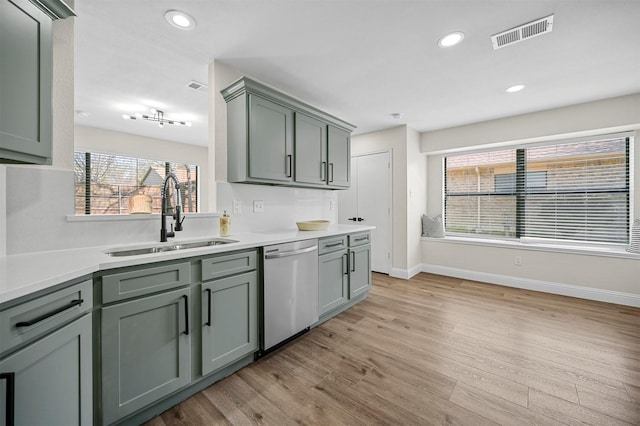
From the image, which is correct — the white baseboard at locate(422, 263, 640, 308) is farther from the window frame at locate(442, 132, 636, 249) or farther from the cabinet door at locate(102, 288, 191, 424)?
the cabinet door at locate(102, 288, 191, 424)

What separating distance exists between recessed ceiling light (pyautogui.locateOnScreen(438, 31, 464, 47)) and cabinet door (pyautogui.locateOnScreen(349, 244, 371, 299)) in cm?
211

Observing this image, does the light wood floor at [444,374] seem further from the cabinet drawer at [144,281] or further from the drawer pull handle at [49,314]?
the drawer pull handle at [49,314]

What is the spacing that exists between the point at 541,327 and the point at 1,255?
167 inches

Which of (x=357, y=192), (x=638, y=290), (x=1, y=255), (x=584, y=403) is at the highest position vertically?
(x=357, y=192)

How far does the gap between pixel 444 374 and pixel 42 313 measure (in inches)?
90.0

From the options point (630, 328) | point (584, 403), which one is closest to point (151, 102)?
point (584, 403)

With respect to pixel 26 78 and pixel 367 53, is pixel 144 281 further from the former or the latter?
pixel 367 53

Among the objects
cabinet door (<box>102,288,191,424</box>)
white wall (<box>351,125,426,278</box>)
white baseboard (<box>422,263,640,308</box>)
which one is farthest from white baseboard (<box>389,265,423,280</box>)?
cabinet door (<box>102,288,191,424</box>)

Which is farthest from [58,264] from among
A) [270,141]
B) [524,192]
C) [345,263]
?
[524,192]

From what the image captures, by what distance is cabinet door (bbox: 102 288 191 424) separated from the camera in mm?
1300

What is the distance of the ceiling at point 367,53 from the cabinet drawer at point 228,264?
5.57 ft

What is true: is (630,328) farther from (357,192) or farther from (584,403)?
(357,192)

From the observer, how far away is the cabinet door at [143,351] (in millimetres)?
1300

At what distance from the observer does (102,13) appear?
1857 millimetres
